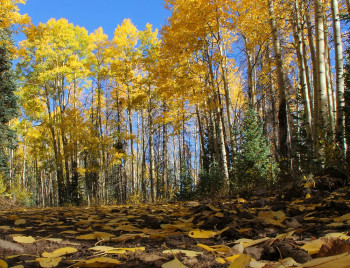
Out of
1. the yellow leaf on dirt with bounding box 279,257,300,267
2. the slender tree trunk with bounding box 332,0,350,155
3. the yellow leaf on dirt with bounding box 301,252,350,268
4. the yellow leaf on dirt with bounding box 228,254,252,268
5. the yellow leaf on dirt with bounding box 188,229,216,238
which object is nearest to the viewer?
the yellow leaf on dirt with bounding box 301,252,350,268

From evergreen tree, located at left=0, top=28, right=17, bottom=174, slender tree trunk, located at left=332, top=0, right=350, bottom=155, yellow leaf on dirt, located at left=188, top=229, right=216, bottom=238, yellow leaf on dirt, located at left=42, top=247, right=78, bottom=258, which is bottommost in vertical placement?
yellow leaf on dirt, located at left=188, top=229, right=216, bottom=238

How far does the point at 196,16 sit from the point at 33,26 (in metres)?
9.80

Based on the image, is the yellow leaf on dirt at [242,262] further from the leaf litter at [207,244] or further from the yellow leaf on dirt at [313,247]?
the yellow leaf on dirt at [313,247]

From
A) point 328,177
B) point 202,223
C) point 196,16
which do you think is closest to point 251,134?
point 196,16

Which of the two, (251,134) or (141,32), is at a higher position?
(141,32)

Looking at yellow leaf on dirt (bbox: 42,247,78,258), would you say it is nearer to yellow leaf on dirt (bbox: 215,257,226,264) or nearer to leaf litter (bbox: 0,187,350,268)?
leaf litter (bbox: 0,187,350,268)

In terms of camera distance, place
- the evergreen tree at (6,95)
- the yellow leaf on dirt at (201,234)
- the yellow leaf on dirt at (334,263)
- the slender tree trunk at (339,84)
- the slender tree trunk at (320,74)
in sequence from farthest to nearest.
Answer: the evergreen tree at (6,95), the slender tree trunk at (320,74), the slender tree trunk at (339,84), the yellow leaf on dirt at (201,234), the yellow leaf on dirt at (334,263)

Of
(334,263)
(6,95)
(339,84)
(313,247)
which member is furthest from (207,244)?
(6,95)

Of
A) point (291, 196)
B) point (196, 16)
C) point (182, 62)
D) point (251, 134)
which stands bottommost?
point (291, 196)

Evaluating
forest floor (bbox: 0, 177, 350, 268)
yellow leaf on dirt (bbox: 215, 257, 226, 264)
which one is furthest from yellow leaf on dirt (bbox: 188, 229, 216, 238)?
yellow leaf on dirt (bbox: 215, 257, 226, 264)

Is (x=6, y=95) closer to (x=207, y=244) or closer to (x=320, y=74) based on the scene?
(x=320, y=74)

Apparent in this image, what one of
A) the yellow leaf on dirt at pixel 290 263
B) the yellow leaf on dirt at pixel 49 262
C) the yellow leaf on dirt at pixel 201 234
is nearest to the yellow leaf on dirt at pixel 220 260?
the yellow leaf on dirt at pixel 290 263

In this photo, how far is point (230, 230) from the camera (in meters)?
1.65

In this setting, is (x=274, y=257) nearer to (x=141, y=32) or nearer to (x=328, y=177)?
(x=328, y=177)
